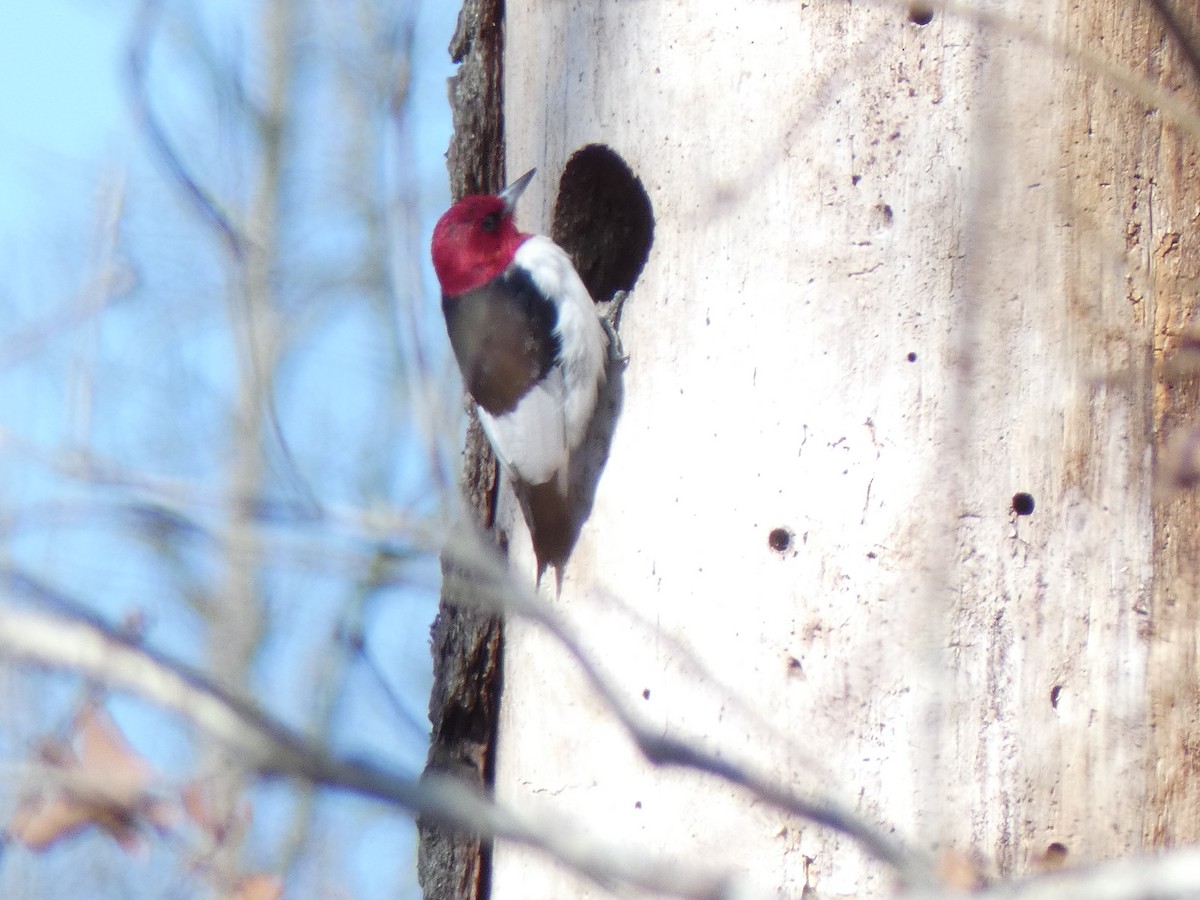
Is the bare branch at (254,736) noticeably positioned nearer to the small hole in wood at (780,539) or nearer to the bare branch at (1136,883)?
the bare branch at (1136,883)

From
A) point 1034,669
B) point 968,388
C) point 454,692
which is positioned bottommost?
point 454,692

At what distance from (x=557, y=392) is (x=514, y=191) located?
0.49 m

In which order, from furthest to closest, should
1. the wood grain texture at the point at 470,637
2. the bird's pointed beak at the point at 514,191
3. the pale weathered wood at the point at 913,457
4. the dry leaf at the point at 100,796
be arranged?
1. the bird's pointed beak at the point at 514,191
2. the wood grain texture at the point at 470,637
3. the pale weathered wood at the point at 913,457
4. the dry leaf at the point at 100,796

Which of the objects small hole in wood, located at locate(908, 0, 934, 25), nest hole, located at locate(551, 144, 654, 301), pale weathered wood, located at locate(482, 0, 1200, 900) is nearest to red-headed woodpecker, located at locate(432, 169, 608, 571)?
nest hole, located at locate(551, 144, 654, 301)

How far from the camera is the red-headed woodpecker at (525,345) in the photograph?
9.37ft

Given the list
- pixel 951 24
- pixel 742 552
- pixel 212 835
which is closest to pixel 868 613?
pixel 742 552

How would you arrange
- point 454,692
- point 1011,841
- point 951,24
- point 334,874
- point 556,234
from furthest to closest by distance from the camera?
point 334,874 → point 556,234 → point 454,692 → point 951,24 → point 1011,841

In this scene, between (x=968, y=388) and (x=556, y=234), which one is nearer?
(x=968, y=388)

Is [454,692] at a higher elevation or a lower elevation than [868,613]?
lower

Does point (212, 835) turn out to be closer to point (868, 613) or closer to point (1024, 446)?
point (868, 613)

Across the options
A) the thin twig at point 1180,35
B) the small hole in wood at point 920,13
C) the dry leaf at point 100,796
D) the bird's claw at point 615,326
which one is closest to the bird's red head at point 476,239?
the bird's claw at point 615,326

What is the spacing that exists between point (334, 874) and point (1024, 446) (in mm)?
4920

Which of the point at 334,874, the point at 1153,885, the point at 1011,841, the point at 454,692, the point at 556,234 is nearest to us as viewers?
the point at 1153,885

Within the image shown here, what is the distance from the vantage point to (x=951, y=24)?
2.37m
